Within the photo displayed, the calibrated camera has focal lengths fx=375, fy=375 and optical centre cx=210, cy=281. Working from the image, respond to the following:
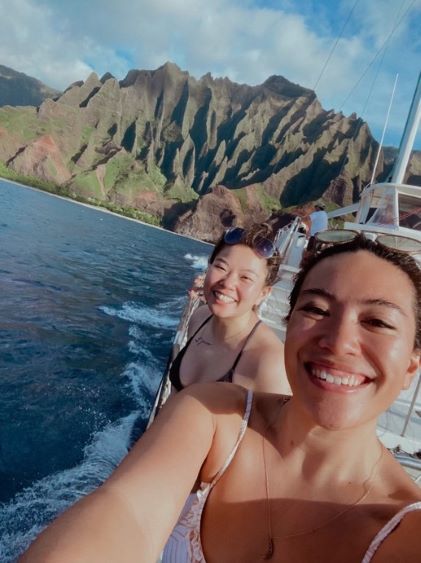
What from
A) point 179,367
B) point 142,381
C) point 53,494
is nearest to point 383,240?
point 179,367

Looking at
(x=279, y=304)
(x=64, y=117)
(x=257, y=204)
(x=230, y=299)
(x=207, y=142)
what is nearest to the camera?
(x=230, y=299)

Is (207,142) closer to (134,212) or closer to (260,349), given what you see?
(134,212)

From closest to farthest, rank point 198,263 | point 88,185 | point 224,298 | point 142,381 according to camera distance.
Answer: point 224,298, point 142,381, point 198,263, point 88,185

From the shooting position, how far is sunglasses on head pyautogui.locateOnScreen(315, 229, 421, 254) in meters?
1.41

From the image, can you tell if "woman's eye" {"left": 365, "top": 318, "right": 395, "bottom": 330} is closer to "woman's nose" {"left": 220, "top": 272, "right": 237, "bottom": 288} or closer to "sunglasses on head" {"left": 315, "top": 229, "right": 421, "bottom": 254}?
"sunglasses on head" {"left": 315, "top": 229, "right": 421, "bottom": 254}

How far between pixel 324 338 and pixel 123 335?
951cm

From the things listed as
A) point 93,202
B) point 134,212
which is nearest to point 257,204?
point 134,212

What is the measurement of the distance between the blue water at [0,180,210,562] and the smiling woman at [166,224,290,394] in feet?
8.26

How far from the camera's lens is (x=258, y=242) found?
2715 mm

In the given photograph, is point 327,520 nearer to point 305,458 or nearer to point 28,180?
point 305,458

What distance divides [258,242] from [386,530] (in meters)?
1.94

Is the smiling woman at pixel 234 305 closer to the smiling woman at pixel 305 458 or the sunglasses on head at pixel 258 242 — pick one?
the sunglasses on head at pixel 258 242

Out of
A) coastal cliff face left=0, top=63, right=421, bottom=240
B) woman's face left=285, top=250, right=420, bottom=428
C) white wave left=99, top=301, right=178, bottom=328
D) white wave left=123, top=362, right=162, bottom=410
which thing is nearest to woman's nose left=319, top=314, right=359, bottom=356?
woman's face left=285, top=250, right=420, bottom=428

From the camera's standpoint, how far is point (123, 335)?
1023 centimetres
